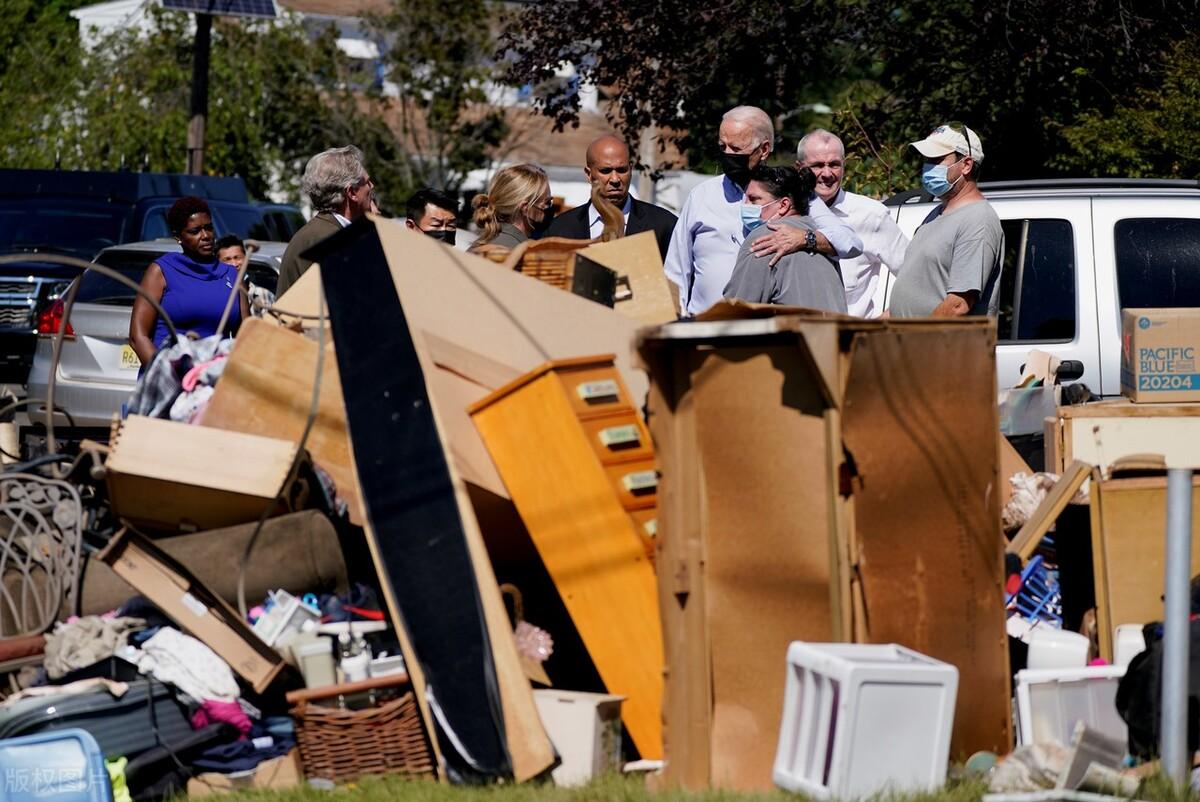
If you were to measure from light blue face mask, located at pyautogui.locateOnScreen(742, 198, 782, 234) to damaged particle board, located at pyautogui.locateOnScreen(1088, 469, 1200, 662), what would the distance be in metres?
1.93

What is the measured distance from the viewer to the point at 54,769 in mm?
5266

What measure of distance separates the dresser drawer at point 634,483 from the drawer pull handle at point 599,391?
0.24 metres

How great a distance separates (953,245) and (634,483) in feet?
7.27

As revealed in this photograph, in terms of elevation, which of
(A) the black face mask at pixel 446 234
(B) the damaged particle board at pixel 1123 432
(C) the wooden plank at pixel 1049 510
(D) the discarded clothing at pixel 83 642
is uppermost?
Result: (A) the black face mask at pixel 446 234

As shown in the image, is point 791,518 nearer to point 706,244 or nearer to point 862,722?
point 862,722

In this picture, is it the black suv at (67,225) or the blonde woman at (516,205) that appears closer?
the blonde woman at (516,205)

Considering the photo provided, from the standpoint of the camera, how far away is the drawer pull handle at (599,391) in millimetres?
5688

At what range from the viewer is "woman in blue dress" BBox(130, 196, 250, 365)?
26.6ft

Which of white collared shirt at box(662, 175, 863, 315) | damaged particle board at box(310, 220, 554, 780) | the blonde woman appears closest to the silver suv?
the blonde woman

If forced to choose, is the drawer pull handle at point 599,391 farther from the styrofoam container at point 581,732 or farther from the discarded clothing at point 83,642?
the discarded clothing at point 83,642

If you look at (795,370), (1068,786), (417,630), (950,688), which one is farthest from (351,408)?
(1068,786)

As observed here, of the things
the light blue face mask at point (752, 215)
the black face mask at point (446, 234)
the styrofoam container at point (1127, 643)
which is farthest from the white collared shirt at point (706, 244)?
the styrofoam container at point (1127, 643)

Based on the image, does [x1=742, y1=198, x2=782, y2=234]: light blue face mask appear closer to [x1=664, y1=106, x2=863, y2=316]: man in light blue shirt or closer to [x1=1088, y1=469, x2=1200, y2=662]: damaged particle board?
[x1=664, y1=106, x2=863, y2=316]: man in light blue shirt

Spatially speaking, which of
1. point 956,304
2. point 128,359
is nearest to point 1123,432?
point 956,304
